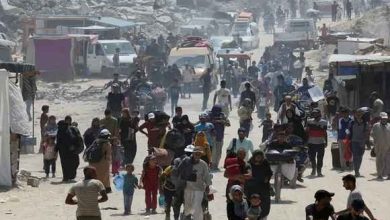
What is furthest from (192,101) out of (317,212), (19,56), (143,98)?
(317,212)

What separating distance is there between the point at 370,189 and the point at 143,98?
13243mm

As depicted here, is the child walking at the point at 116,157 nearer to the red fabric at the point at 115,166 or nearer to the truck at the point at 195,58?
the red fabric at the point at 115,166

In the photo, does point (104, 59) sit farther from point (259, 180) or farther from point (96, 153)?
point (259, 180)

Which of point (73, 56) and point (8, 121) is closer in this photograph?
point (8, 121)

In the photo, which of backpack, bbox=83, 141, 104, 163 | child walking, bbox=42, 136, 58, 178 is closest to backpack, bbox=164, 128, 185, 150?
backpack, bbox=83, 141, 104, 163

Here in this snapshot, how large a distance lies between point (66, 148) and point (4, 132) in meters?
1.51

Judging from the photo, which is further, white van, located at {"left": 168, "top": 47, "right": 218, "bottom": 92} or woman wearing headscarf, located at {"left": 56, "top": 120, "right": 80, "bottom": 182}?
white van, located at {"left": 168, "top": 47, "right": 218, "bottom": 92}

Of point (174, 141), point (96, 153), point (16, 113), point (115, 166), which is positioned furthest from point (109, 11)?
point (96, 153)

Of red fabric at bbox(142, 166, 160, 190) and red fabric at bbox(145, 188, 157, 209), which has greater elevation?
red fabric at bbox(142, 166, 160, 190)

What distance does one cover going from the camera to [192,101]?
139ft

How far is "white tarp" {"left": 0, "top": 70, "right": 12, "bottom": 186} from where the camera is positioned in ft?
73.6

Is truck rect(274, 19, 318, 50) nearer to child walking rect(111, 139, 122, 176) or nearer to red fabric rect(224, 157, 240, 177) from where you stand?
child walking rect(111, 139, 122, 176)

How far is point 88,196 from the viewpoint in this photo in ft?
51.6

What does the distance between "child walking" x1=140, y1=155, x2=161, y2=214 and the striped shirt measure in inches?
144
